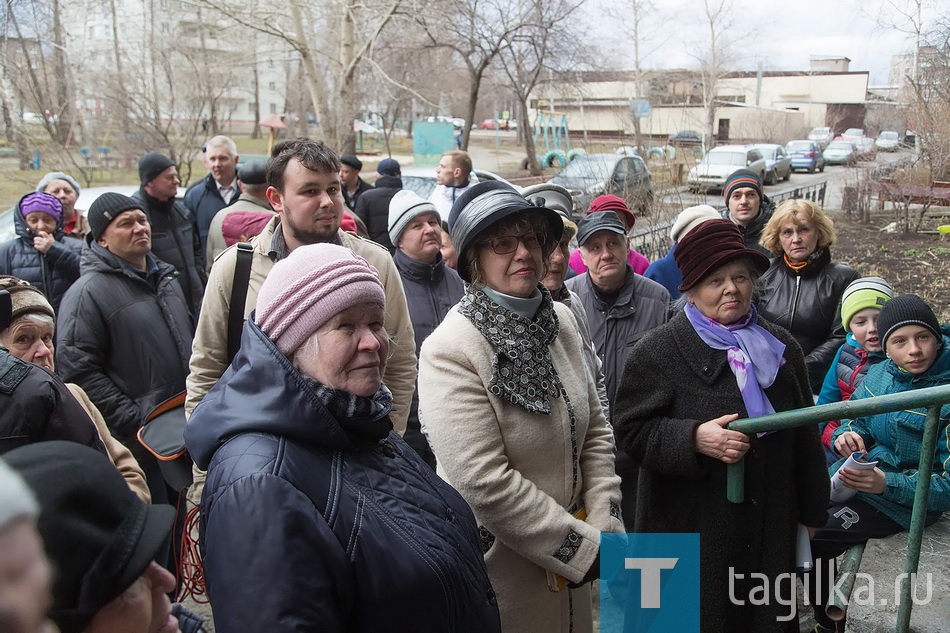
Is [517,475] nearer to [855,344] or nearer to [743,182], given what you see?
[855,344]

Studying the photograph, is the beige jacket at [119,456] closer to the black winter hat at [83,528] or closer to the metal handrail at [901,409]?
the black winter hat at [83,528]

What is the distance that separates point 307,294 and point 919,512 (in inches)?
81.8

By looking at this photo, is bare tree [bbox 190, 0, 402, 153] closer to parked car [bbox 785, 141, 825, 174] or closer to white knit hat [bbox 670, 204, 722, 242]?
white knit hat [bbox 670, 204, 722, 242]

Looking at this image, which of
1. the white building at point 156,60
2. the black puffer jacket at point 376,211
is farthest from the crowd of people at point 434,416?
the white building at point 156,60

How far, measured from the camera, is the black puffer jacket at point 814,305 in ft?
13.0

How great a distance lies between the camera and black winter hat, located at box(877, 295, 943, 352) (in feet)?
9.48

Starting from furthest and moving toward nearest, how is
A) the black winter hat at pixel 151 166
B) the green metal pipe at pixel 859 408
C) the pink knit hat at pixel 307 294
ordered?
the black winter hat at pixel 151 166, the green metal pipe at pixel 859 408, the pink knit hat at pixel 307 294

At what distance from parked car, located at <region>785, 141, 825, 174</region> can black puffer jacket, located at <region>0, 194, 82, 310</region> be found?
103 ft

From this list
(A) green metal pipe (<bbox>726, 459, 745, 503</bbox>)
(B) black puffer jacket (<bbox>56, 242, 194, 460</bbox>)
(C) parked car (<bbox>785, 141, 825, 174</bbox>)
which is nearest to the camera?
(A) green metal pipe (<bbox>726, 459, 745, 503</bbox>)

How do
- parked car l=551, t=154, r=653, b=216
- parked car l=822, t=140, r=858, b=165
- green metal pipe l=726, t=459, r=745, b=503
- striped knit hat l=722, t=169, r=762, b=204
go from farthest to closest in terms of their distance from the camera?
parked car l=822, t=140, r=858, b=165 < parked car l=551, t=154, r=653, b=216 < striped knit hat l=722, t=169, r=762, b=204 < green metal pipe l=726, t=459, r=745, b=503

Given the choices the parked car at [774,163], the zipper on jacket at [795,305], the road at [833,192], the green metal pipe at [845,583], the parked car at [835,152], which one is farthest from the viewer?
the parked car at [835,152]

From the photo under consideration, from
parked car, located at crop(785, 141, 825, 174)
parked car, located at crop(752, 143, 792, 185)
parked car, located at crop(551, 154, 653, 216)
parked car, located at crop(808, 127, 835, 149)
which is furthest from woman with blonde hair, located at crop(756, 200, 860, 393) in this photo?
parked car, located at crop(808, 127, 835, 149)

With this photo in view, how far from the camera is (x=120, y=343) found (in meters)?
3.57

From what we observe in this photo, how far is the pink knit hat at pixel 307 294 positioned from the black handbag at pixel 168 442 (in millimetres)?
1585
